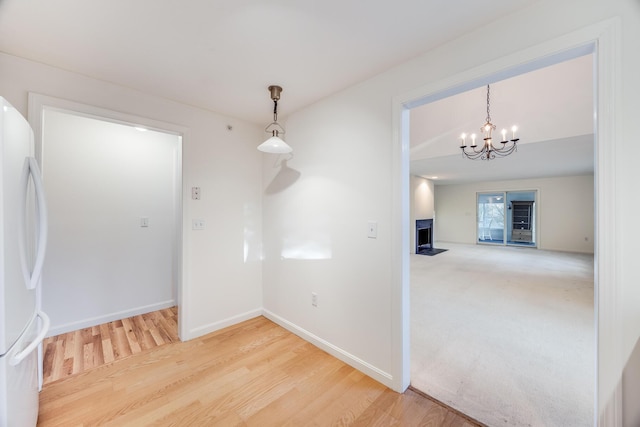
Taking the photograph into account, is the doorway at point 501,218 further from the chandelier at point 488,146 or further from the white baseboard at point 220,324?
the white baseboard at point 220,324

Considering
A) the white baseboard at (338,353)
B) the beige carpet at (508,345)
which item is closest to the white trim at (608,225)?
the beige carpet at (508,345)

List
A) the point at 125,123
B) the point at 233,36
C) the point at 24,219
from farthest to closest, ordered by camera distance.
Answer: the point at 125,123, the point at 233,36, the point at 24,219

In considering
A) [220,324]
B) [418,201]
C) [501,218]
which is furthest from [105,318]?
[501,218]

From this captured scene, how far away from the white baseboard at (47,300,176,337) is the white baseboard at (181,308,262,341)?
106cm

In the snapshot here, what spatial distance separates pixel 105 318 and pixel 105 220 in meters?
1.12

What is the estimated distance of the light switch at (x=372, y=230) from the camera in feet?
6.25

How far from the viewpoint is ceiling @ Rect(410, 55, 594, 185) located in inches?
131

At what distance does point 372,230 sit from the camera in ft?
6.32

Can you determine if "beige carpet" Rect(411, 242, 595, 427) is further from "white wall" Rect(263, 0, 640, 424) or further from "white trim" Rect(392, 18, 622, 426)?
"white trim" Rect(392, 18, 622, 426)

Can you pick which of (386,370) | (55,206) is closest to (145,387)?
(386,370)

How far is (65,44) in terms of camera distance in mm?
1554

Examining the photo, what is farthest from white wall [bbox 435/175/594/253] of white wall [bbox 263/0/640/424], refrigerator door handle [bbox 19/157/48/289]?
refrigerator door handle [bbox 19/157/48/289]

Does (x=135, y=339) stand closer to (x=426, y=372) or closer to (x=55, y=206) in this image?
(x=55, y=206)

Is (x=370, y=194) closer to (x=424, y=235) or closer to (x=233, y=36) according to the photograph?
(x=233, y=36)
